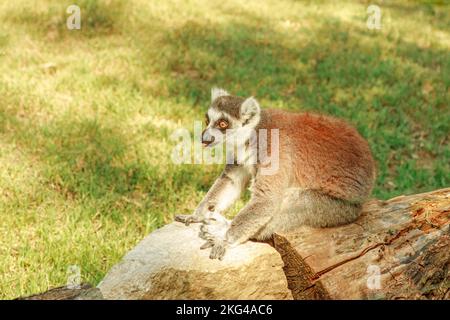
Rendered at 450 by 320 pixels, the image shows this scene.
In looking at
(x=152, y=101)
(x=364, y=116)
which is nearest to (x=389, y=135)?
(x=364, y=116)

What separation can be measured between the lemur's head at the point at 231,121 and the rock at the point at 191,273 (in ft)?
2.75

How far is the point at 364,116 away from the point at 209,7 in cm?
508

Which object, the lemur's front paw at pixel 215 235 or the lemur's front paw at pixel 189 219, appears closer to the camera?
the lemur's front paw at pixel 215 235

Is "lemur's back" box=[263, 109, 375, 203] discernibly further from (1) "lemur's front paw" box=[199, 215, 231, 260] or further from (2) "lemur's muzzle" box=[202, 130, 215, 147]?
(1) "lemur's front paw" box=[199, 215, 231, 260]

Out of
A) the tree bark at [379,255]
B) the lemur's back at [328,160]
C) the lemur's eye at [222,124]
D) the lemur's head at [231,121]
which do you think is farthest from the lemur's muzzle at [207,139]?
the tree bark at [379,255]

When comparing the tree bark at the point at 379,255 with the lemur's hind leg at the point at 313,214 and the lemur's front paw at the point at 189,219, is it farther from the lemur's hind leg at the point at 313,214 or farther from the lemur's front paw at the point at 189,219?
the lemur's front paw at the point at 189,219

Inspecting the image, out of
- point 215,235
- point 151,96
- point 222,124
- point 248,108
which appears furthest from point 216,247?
point 151,96

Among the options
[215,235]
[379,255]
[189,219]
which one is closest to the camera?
[379,255]

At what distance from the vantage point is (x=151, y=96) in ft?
26.6

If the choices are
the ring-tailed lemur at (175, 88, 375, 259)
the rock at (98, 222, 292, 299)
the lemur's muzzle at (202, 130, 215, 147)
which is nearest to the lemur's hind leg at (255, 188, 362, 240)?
the ring-tailed lemur at (175, 88, 375, 259)

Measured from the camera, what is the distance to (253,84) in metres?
8.95

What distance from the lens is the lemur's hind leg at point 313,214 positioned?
4199mm

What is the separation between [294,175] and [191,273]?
1.19m

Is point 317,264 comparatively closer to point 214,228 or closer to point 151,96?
point 214,228
